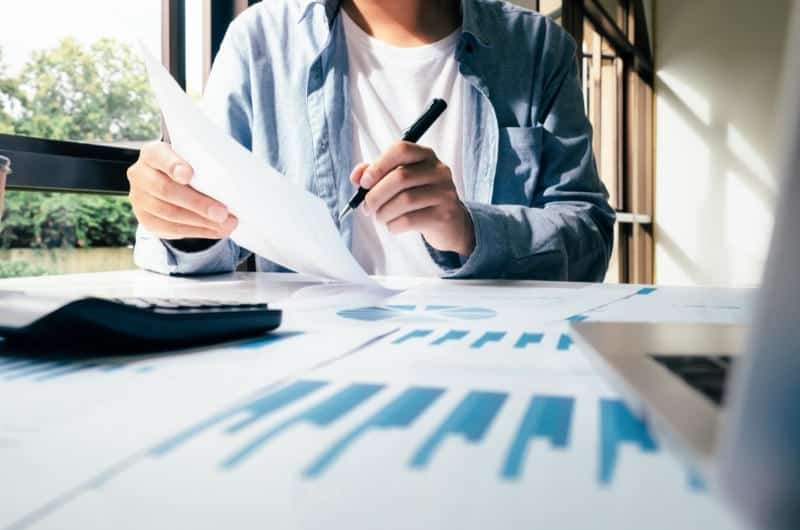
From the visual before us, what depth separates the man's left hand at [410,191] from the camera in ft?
2.07

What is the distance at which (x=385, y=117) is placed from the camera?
3.44 feet

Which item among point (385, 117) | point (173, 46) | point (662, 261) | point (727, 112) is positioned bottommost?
point (662, 261)

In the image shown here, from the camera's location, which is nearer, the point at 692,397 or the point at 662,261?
the point at 692,397

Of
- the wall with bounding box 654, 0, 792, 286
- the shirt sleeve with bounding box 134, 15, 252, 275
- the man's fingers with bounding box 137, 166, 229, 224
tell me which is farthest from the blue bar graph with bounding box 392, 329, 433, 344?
the wall with bounding box 654, 0, 792, 286

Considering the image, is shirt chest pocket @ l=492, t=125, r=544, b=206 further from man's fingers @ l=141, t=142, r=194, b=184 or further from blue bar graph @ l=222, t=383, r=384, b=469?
blue bar graph @ l=222, t=383, r=384, b=469

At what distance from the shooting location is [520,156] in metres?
0.98

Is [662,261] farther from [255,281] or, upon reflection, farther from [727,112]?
[255,281]

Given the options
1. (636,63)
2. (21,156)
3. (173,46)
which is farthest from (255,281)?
(636,63)

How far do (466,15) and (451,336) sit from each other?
81 centimetres

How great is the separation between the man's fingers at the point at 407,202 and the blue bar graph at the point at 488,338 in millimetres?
292

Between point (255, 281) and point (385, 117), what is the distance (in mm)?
444

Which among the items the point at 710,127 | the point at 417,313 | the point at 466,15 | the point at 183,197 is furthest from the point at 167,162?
the point at 710,127

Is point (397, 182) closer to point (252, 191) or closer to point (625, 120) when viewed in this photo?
point (252, 191)

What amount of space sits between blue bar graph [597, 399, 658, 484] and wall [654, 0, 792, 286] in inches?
157
